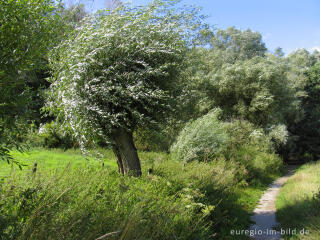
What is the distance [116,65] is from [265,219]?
26.4 feet

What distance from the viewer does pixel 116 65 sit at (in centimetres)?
536

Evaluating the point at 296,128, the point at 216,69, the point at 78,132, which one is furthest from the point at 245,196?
the point at 296,128

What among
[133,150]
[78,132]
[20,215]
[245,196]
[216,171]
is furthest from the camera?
[245,196]

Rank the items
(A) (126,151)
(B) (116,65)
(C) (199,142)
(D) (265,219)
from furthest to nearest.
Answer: (C) (199,142) → (D) (265,219) → (A) (126,151) → (B) (116,65)

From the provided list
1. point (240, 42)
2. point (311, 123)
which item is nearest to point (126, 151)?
point (311, 123)

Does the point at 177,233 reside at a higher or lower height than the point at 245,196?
higher

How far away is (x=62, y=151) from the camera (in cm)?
1608

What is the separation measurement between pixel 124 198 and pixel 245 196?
9.49 meters

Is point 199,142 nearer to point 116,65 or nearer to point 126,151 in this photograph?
point 126,151

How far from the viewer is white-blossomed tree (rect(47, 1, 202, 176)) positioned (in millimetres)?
5191

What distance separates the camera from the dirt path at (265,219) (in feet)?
26.5

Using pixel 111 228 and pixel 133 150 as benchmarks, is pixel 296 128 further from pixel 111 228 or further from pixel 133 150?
pixel 111 228

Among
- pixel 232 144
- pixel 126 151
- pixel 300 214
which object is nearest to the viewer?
pixel 126 151

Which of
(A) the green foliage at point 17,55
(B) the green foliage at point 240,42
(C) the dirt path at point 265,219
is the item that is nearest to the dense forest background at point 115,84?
(A) the green foliage at point 17,55
